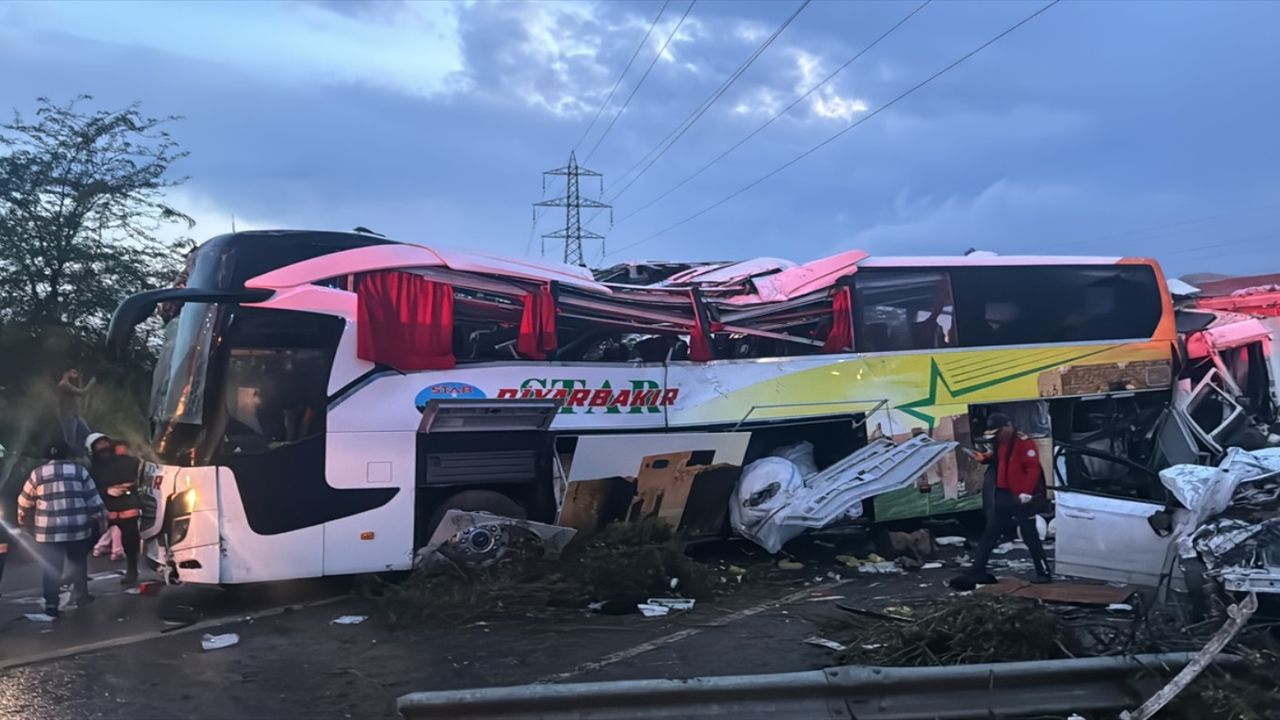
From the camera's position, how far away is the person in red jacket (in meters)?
9.09

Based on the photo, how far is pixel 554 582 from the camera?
8258 mm

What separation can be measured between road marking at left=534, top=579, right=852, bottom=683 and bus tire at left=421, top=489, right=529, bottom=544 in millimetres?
2295

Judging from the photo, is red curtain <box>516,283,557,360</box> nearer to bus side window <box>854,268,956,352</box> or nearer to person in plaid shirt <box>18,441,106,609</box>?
bus side window <box>854,268,956,352</box>

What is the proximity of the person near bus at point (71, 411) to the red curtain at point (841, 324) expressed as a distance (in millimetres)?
8918

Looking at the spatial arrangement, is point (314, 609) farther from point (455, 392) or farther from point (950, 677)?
point (950, 677)

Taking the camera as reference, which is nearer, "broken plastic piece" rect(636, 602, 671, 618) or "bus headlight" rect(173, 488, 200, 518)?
"bus headlight" rect(173, 488, 200, 518)

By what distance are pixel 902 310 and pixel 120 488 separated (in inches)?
335

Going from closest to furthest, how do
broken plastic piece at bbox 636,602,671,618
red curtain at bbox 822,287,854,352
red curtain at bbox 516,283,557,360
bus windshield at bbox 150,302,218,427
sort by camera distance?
bus windshield at bbox 150,302,218,427 < broken plastic piece at bbox 636,602,671,618 < red curtain at bbox 516,283,557,360 < red curtain at bbox 822,287,854,352

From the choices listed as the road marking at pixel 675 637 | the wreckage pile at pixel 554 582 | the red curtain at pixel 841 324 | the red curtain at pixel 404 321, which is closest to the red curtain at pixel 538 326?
the red curtain at pixel 404 321

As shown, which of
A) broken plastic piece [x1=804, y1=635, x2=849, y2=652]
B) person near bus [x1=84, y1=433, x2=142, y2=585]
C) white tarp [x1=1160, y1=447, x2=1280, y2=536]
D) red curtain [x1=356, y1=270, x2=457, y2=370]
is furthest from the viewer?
person near bus [x1=84, y1=433, x2=142, y2=585]

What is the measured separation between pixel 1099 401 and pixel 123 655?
10.8 metres

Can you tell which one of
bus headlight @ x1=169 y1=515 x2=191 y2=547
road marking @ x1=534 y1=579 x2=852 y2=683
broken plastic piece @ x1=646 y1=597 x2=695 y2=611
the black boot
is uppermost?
bus headlight @ x1=169 y1=515 x2=191 y2=547

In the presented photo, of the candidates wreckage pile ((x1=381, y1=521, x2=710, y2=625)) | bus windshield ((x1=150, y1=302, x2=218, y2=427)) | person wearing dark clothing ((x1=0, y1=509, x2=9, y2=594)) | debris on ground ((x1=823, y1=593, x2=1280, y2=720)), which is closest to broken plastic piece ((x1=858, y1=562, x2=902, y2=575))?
wreckage pile ((x1=381, y1=521, x2=710, y2=625))

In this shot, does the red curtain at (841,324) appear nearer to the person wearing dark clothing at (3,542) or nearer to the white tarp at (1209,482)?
the white tarp at (1209,482)
